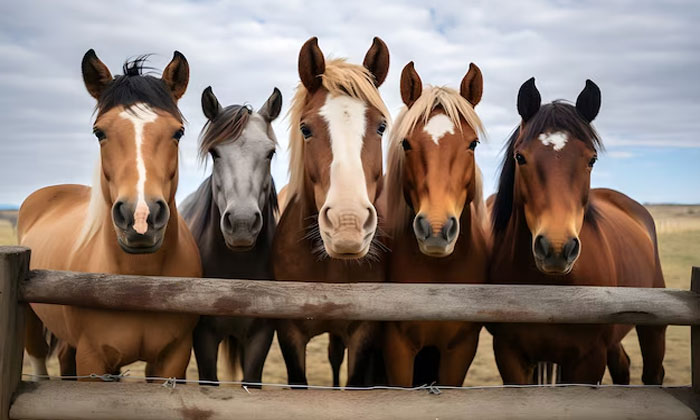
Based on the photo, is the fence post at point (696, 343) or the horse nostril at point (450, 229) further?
the horse nostril at point (450, 229)

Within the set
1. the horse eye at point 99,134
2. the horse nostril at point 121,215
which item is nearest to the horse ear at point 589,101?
the horse nostril at point 121,215

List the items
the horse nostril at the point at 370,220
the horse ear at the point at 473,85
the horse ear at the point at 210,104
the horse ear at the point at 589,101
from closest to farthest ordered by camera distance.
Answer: the horse nostril at the point at 370,220
the horse ear at the point at 589,101
the horse ear at the point at 473,85
the horse ear at the point at 210,104

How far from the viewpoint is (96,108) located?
302 cm

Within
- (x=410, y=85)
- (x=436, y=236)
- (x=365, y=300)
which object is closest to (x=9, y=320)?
(x=365, y=300)

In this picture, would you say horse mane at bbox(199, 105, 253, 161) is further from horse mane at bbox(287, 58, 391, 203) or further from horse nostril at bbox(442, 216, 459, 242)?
horse nostril at bbox(442, 216, 459, 242)

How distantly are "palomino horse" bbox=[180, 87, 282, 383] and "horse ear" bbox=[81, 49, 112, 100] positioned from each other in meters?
0.71

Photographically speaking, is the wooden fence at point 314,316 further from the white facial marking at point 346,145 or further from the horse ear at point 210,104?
the horse ear at point 210,104

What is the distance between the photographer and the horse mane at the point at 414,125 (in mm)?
3156

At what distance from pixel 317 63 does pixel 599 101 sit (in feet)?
5.68

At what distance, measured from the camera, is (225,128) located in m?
3.52

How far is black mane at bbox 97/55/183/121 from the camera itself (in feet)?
9.41

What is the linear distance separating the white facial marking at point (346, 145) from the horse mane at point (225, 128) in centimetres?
75

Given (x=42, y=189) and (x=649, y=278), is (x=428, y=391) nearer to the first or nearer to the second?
(x=649, y=278)

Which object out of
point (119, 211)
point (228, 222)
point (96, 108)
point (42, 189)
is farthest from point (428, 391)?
point (42, 189)
